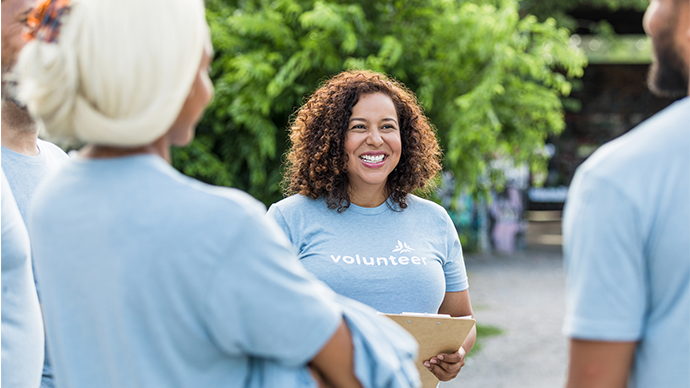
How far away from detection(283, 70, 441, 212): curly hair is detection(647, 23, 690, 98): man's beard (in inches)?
50.0

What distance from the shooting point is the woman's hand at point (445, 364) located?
204 cm

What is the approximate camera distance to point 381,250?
220 centimetres

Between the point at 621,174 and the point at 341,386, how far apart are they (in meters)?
0.64

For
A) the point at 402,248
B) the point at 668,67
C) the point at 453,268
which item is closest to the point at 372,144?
the point at 402,248

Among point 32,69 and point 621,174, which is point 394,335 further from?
point 32,69

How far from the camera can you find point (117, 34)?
95cm

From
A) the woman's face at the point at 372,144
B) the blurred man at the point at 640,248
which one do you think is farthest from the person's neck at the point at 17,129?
the blurred man at the point at 640,248

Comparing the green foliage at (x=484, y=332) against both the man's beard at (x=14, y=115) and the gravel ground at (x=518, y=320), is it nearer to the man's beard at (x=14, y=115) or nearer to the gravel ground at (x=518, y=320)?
the gravel ground at (x=518, y=320)

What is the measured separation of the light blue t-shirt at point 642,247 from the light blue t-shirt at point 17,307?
1290mm

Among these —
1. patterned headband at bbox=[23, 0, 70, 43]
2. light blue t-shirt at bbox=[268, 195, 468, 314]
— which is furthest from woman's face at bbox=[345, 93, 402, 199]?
patterned headband at bbox=[23, 0, 70, 43]

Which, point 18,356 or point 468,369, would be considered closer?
point 18,356

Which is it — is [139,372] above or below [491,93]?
above

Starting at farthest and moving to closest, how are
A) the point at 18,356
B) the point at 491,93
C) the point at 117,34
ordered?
the point at 491,93 < the point at 18,356 < the point at 117,34

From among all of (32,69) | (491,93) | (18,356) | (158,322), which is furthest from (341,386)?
(491,93)
